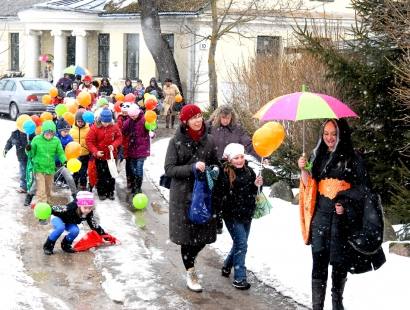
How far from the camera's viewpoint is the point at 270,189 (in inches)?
460

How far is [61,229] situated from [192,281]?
200 cm

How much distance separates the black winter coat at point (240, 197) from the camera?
7.04 metres

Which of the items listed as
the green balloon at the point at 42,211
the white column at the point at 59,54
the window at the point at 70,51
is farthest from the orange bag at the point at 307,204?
the window at the point at 70,51

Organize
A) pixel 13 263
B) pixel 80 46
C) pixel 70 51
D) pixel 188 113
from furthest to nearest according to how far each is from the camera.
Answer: pixel 70 51 → pixel 80 46 → pixel 13 263 → pixel 188 113

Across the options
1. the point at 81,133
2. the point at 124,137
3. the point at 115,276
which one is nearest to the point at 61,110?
the point at 81,133

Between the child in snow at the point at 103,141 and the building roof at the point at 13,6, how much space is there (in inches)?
1119

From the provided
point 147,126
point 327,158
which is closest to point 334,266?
point 327,158

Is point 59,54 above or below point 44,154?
above

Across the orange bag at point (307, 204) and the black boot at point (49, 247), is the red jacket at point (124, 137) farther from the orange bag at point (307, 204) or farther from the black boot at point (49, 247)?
the orange bag at point (307, 204)

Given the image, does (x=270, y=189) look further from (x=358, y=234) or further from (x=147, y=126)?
(x=358, y=234)

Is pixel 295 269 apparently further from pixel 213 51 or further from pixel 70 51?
pixel 70 51

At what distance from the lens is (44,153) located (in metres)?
10.2

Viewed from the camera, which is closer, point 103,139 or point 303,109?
point 303,109

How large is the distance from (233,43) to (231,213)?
20.3m
